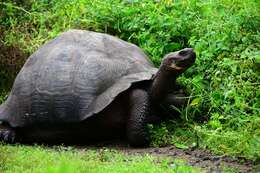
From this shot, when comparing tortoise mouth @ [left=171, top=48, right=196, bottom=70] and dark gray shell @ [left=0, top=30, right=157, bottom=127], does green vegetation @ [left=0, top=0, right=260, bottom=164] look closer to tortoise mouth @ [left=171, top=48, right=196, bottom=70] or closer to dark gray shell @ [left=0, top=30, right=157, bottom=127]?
tortoise mouth @ [left=171, top=48, right=196, bottom=70]

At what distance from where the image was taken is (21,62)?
293 inches

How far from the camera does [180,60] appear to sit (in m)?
5.27

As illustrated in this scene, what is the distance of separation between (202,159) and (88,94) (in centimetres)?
145

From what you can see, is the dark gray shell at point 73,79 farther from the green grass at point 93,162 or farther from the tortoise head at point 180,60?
the green grass at point 93,162

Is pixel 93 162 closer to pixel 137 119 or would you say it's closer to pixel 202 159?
pixel 202 159

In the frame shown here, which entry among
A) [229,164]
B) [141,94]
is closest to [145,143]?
[141,94]

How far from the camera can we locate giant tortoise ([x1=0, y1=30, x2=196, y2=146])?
17.3 feet

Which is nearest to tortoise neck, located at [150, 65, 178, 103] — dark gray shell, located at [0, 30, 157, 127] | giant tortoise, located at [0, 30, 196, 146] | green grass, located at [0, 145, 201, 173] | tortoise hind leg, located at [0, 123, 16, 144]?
giant tortoise, located at [0, 30, 196, 146]

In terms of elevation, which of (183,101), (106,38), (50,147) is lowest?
(50,147)

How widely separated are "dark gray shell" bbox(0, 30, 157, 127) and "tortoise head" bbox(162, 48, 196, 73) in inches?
11.4

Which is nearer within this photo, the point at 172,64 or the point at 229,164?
the point at 229,164

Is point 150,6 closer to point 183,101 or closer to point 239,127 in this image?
point 183,101

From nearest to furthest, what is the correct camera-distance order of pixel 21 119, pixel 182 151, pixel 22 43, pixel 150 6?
1. pixel 182 151
2. pixel 21 119
3. pixel 150 6
4. pixel 22 43

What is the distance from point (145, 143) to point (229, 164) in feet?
4.12
